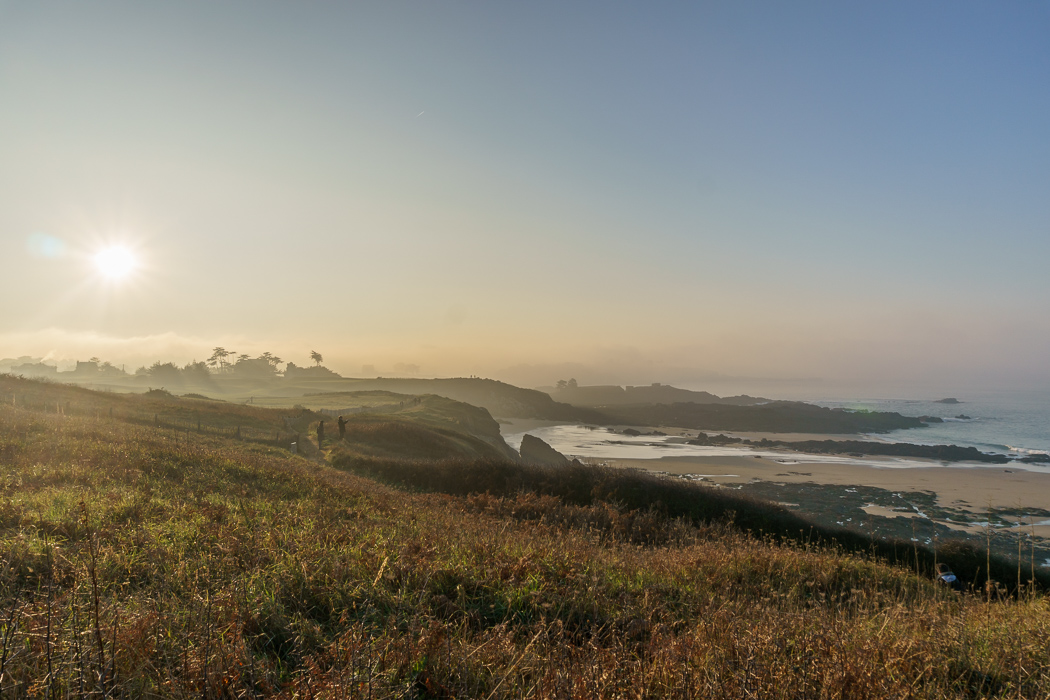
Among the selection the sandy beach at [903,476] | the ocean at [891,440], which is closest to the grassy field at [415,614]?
the sandy beach at [903,476]

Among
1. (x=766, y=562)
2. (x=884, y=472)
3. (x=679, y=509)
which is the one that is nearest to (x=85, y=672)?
(x=766, y=562)

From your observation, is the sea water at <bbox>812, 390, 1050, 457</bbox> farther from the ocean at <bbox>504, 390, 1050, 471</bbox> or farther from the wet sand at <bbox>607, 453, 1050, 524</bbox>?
the wet sand at <bbox>607, 453, 1050, 524</bbox>

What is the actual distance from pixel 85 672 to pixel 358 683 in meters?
1.66

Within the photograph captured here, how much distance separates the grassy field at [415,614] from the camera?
3.09 metres

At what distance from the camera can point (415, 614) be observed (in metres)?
3.82

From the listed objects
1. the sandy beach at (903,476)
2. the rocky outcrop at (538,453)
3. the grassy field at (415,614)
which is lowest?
the rocky outcrop at (538,453)

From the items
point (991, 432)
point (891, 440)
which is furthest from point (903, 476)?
point (991, 432)

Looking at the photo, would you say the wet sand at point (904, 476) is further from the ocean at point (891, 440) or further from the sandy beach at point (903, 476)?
the ocean at point (891, 440)

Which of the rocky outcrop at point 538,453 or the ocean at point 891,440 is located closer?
the rocky outcrop at point 538,453

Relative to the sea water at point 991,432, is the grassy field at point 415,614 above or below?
above

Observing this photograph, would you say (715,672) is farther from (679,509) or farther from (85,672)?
(679,509)

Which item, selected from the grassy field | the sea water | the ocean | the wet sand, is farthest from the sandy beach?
the grassy field

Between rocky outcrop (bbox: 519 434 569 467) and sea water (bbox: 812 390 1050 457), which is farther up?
sea water (bbox: 812 390 1050 457)

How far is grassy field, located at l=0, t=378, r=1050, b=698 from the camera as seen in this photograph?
10.1 feet
